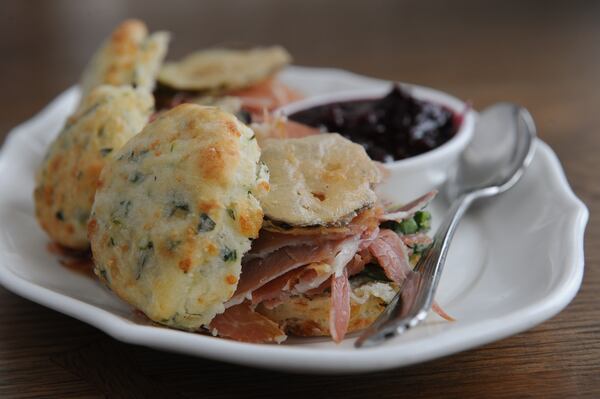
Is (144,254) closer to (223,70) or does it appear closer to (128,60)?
(128,60)

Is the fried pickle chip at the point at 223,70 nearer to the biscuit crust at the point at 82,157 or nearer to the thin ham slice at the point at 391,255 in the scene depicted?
the biscuit crust at the point at 82,157

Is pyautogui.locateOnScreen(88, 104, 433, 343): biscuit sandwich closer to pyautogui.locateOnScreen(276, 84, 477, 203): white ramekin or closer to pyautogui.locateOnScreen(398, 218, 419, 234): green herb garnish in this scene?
pyautogui.locateOnScreen(398, 218, 419, 234): green herb garnish

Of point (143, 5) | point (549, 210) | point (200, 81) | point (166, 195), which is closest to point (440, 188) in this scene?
point (549, 210)

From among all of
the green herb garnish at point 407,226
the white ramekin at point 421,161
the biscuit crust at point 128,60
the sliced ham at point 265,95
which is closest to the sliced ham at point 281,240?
the green herb garnish at point 407,226

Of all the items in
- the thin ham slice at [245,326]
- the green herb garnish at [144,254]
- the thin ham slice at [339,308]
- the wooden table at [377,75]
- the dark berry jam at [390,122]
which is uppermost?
the green herb garnish at [144,254]

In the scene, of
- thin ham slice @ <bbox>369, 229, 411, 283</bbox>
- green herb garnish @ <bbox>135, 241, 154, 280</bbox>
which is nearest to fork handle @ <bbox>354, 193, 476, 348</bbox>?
thin ham slice @ <bbox>369, 229, 411, 283</bbox>

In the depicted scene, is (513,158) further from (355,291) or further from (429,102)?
(355,291)
